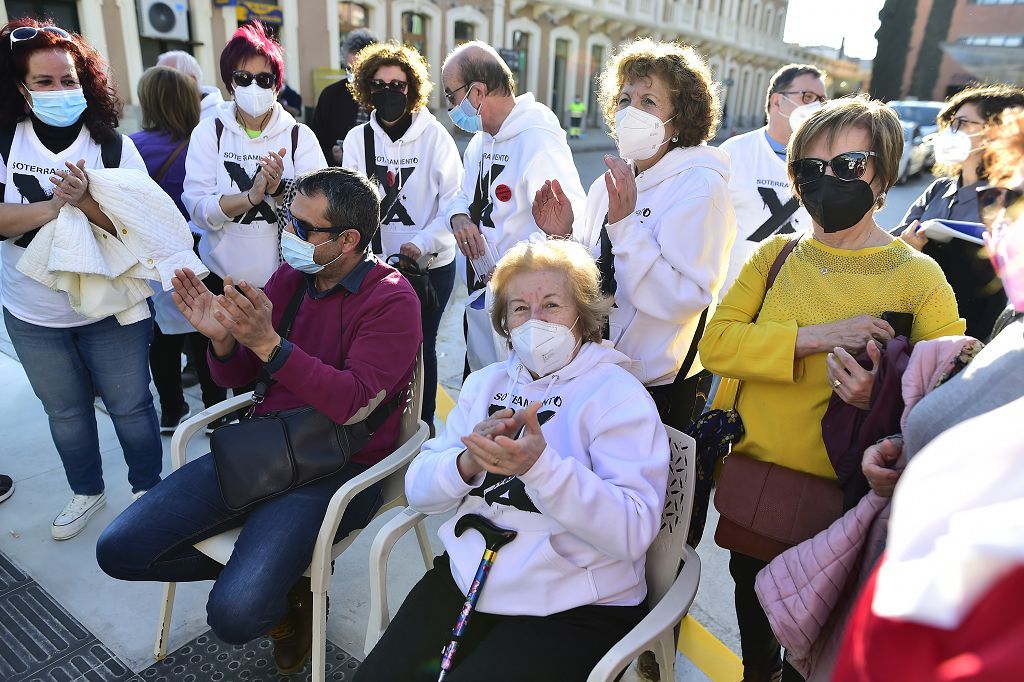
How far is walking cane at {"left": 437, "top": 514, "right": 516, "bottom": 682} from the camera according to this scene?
1.67m

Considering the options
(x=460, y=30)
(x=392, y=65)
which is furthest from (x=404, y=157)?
(x=460, y=30)

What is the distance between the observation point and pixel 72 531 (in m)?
2.88

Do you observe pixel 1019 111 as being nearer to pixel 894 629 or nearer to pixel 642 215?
pixel 642 215

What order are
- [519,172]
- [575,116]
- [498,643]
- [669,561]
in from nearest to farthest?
[498,643]
[669,561]
[519,172]
[575,116]

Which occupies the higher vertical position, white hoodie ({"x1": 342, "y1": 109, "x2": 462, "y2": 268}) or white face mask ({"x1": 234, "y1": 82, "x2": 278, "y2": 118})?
white face mask ({"x1": 234, "y1": 82, "x2": 278, "y2": 118})

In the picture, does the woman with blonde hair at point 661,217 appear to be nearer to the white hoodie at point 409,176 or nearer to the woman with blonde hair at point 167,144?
the white hoodie at point 409,176

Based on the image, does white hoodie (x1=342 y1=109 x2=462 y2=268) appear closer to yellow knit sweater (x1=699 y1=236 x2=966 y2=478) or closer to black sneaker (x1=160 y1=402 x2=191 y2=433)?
black sneaker (x1=160 y1=402 x2=191 y2=433)

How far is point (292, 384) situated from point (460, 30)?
21.6 meters

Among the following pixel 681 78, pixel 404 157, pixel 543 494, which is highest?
pixel 681 78

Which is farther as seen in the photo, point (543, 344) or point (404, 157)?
point (404, 157)

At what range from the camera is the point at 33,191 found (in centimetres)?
257

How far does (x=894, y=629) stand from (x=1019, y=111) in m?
1.42

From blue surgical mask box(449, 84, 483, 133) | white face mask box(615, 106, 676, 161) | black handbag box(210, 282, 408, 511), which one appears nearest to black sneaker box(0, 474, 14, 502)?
black handbag box(210, 282, 408, 511)

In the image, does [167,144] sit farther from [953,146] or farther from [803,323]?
[953,146]
